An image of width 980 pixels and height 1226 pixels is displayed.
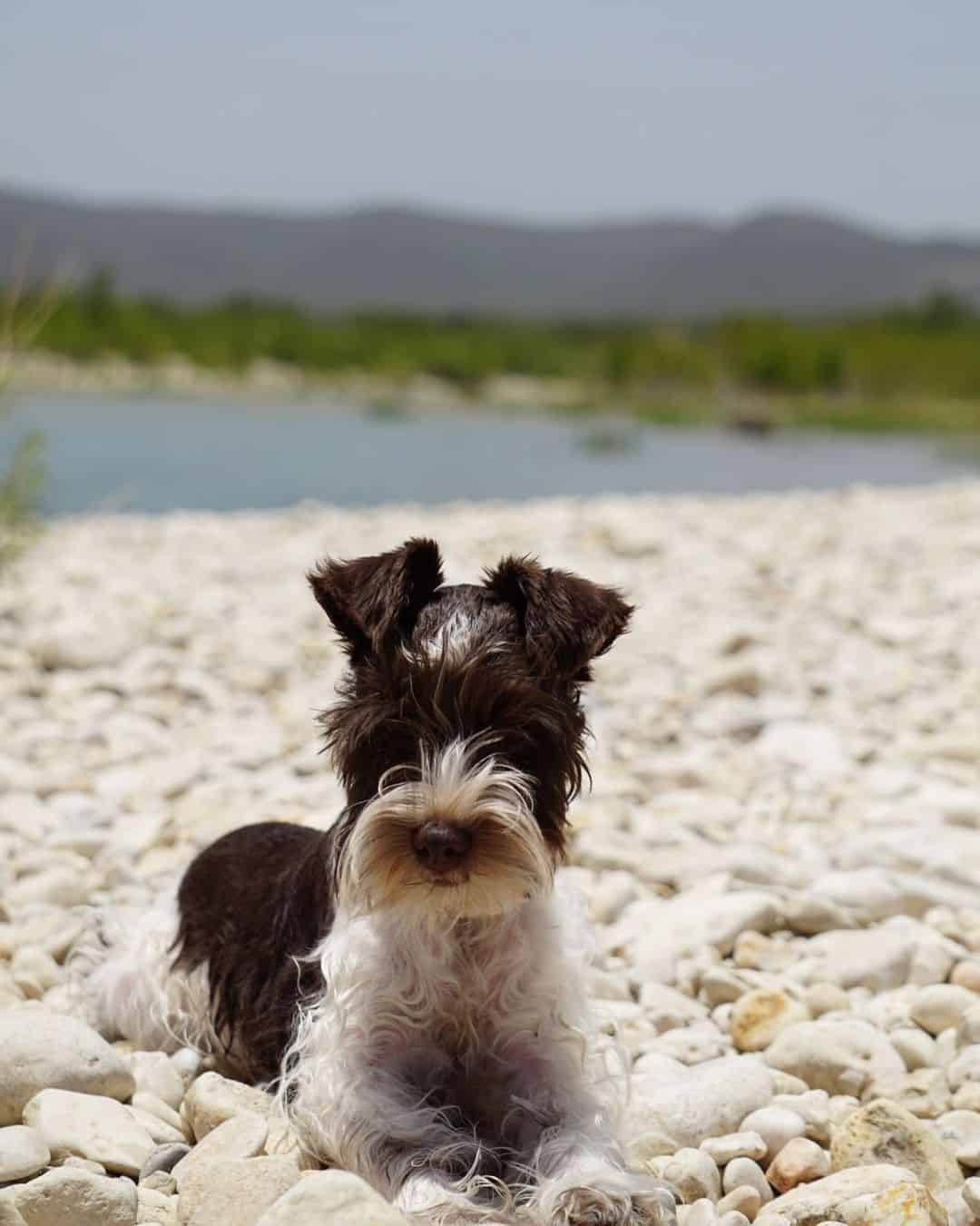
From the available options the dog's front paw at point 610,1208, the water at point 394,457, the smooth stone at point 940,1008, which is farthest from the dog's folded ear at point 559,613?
the water at point 394,457

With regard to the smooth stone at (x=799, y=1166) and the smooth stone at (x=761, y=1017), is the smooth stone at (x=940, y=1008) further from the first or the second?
the smooth stone at (x=799, y=1166)

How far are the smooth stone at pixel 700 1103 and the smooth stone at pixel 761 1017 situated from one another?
0.40 m

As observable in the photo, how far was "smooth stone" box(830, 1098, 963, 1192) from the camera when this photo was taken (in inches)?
143

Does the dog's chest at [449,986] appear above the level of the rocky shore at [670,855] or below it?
above

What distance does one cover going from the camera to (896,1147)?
3.66m

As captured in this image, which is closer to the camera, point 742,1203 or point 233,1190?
point 233,1190

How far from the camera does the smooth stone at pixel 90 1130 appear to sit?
3473 millimetres

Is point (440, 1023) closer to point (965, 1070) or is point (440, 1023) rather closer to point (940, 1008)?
point (965, 1070)

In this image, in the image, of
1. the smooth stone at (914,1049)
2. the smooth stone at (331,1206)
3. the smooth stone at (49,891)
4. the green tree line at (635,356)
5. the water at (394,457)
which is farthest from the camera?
the green tree line at (635,356)

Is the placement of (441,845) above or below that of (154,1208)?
above

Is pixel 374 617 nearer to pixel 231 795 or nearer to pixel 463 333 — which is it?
pixel 231 795

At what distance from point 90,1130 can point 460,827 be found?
1185mm

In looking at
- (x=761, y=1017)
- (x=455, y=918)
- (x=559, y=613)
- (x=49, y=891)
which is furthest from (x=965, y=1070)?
(x=49, y=891)

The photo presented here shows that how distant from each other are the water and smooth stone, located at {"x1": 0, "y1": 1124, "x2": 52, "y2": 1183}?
32.4 ft
